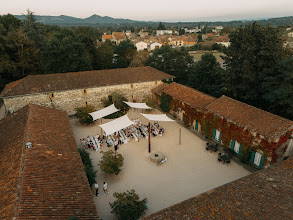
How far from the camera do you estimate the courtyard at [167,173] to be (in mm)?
11398

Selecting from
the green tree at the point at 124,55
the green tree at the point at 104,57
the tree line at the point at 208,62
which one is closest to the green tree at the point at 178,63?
the tree line at the point at 208,62

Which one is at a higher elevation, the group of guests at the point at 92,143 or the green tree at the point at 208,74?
the green tree at the point at 208,74

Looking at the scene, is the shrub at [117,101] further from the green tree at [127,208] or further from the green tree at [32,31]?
the green tree at [32,31]

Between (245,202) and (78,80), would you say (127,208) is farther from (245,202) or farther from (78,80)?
(78,80)

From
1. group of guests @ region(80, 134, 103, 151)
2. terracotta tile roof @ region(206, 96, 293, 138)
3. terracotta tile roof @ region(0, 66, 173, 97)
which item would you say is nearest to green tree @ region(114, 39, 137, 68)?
terracotta tile roof @ region(0, 66, 173, 97)

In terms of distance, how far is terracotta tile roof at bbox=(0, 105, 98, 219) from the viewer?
7.38m

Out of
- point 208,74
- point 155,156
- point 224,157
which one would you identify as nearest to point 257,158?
point 224,157

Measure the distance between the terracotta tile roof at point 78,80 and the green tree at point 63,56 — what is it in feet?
16.7

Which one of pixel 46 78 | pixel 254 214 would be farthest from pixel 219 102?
pixel 46 78

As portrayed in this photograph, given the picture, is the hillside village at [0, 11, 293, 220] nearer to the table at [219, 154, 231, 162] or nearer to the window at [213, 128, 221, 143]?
the window at [213, 128, 221, 143]

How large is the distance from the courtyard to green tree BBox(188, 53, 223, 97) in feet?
28.7

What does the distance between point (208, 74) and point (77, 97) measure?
1567cm

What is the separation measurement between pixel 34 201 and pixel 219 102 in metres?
14.2

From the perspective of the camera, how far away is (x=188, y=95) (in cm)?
1989
